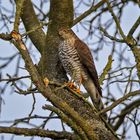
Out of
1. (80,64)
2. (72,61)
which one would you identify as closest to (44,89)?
(72,61)

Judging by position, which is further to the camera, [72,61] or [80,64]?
[80,64]

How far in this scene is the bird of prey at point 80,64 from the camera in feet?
18.6

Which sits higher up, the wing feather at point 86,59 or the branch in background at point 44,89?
the wing feather at point 86,59

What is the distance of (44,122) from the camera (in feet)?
18.2

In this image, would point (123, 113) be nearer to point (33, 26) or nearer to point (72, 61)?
point (72, 61)

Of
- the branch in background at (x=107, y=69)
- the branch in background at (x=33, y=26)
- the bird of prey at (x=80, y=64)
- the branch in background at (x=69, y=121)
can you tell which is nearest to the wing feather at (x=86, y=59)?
the bird of prey at (x=80, y=64)

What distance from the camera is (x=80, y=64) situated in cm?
601

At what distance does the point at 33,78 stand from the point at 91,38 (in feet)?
14.5

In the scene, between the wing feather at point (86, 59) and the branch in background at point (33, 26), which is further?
the wing feather at point (86, 59)

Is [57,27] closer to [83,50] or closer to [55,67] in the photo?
[55,67]

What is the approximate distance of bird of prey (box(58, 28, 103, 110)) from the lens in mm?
5668

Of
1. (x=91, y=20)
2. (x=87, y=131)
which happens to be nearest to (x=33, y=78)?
(x=87, y=131)

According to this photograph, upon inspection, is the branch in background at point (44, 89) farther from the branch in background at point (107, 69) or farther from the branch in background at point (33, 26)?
the branch in background at point (33, 26)

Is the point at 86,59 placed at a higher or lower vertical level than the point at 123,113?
higher
